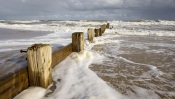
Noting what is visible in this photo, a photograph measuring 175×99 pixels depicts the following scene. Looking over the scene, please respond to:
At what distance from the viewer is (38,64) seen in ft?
10.4

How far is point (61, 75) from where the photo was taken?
14.0 ft

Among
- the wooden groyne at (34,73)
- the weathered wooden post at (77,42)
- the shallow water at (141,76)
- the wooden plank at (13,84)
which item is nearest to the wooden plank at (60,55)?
the weathered wooden post at (77,42)

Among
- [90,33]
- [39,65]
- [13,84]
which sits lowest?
[13,84]

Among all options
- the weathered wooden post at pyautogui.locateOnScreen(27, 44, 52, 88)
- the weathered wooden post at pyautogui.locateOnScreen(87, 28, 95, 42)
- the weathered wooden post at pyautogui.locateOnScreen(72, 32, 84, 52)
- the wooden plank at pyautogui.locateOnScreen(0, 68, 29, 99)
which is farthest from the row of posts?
the weathered wooden post at pyautogui.locateOnScreen(87, 28, 95, 42)

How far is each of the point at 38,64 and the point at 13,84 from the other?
52 centimetres

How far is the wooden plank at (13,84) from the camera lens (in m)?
2.53

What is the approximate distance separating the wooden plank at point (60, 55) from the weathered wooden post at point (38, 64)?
1.26 meters

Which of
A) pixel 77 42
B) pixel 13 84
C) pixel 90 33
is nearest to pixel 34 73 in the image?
pixel 13 84

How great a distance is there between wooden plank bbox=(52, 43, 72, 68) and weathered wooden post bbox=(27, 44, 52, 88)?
1264 mm

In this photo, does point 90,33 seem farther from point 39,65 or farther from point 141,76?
point 39,65

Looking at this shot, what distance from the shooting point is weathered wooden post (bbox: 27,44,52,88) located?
310cm

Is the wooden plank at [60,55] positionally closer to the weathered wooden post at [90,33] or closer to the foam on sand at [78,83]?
the foam on sand at [78,83]

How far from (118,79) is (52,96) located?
155 cm

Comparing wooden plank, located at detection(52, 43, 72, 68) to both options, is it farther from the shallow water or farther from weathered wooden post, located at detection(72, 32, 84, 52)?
the shallow water
